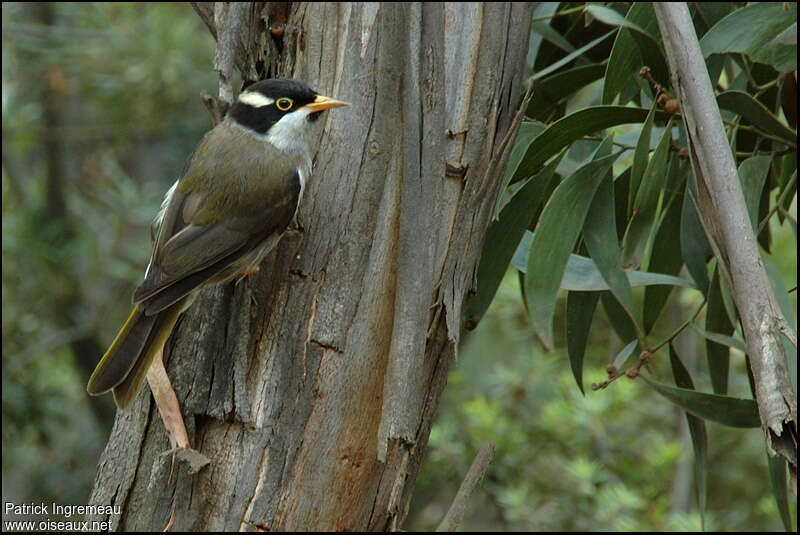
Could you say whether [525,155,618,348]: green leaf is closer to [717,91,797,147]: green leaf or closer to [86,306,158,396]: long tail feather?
[717,91,797,147]: green leaf

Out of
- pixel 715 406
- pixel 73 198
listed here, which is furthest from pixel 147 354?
pixel 73 198

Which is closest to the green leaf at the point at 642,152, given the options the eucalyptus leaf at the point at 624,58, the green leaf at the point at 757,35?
the eucalyptus leaf at the point at 624,58

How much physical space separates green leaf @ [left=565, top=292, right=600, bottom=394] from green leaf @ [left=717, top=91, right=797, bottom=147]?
0.67m

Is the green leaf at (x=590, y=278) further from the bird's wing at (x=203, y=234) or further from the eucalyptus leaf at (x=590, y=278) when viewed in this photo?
the bird's wing at (x=203, y=234)

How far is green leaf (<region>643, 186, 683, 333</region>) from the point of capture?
115 inches

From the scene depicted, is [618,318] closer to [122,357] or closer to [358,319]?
[358,319]

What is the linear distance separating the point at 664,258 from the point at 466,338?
5.52ft

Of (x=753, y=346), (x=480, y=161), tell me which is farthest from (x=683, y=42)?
(x=753, y=346)

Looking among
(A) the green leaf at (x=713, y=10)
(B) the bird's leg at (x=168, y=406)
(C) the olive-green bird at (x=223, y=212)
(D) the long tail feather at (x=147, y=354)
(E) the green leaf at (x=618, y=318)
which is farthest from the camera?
(E) the green leaf at (x=618, y=318)

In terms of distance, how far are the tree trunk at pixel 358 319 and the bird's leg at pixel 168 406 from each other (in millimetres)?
24

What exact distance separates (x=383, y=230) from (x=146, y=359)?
2.06 ft

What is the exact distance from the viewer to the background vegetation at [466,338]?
10.9 ft

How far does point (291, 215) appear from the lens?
7.80 feet

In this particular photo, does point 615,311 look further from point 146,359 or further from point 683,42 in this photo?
point 146,359
